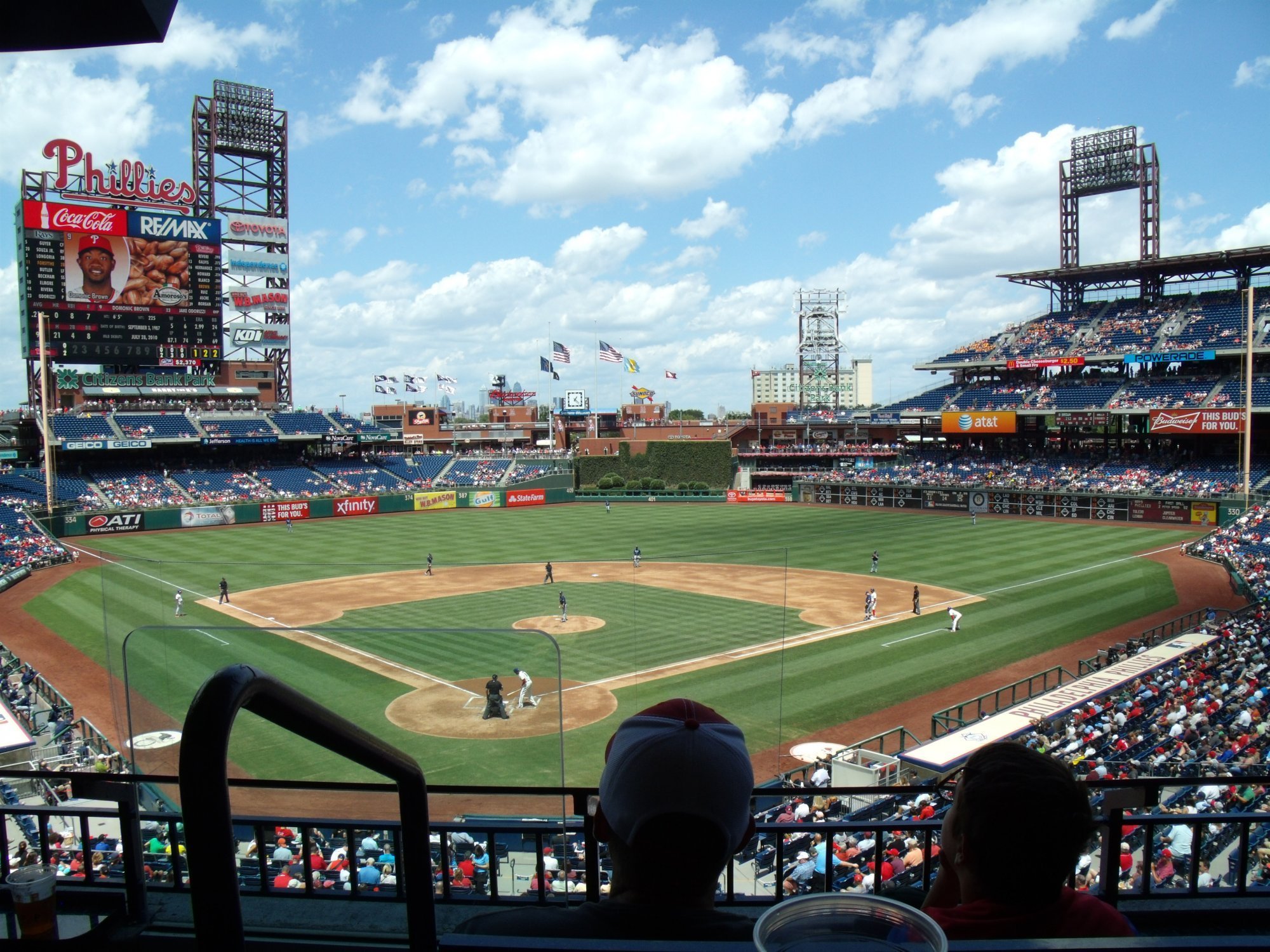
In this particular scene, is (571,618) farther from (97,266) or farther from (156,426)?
(156,426)

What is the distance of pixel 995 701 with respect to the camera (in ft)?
63.2

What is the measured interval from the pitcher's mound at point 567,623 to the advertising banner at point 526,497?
54.3 metres

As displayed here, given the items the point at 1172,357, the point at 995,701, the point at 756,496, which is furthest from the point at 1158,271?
the point at 995,701

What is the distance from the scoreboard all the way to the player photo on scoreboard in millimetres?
37

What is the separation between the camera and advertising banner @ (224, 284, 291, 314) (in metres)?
62.5

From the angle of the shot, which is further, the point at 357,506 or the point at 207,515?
the point at 357,506

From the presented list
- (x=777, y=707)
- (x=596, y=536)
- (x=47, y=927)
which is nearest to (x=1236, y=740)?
(x=777, y=707)

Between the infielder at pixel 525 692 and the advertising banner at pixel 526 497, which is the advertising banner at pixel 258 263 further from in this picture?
the infielder at pixel 525 692

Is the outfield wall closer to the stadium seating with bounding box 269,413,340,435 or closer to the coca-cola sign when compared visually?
the stadium seating with bounding box 269,413,340,435

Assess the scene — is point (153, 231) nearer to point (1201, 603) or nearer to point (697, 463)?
point (697, 463)

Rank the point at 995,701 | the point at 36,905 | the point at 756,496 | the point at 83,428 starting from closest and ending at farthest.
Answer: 1. the point at 36,905
2. the point at 995,701
3. the point at 83,428
4. the point at 756,496

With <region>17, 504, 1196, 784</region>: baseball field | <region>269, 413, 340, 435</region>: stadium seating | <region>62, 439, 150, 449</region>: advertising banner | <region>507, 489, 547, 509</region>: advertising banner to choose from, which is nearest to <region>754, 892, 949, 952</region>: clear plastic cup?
<region>17, 504, 1196, 784</region>: baseball field

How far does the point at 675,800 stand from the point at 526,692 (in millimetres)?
3273

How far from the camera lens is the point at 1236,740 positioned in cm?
1383
